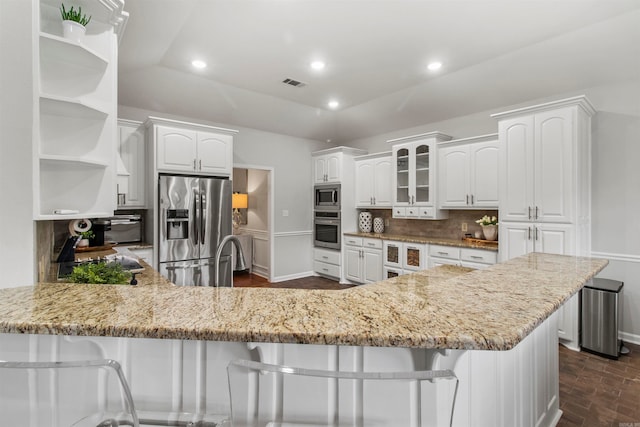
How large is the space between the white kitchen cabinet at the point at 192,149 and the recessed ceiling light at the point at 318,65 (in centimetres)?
156

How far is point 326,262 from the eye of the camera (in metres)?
5.87

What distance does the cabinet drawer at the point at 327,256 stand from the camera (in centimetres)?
566

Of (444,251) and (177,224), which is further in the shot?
(444,251)

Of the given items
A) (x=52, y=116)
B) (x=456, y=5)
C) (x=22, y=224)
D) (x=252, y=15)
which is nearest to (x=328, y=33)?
(x=252, y=15)

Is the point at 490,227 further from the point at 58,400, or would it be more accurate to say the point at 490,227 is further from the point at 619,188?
the point at 58,400

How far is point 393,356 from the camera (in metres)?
0.85

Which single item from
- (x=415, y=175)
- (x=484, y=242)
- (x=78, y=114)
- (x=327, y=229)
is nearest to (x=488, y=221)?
(x=484, y=242)

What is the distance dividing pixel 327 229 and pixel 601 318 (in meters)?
3.87

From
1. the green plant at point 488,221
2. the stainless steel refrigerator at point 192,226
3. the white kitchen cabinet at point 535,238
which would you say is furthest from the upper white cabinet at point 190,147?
the white kitchen cabinet at point 535,238

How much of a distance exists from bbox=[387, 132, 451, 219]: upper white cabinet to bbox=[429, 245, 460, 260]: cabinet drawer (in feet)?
1.60

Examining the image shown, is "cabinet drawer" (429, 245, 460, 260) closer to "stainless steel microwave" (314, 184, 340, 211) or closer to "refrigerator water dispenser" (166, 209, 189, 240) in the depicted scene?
"stainless steel microwave" (314, 184, 340, 211)

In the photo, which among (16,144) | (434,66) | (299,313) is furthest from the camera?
(434,66)

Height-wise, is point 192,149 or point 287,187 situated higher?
point 192,149

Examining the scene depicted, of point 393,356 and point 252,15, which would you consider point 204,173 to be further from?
point 393,356
